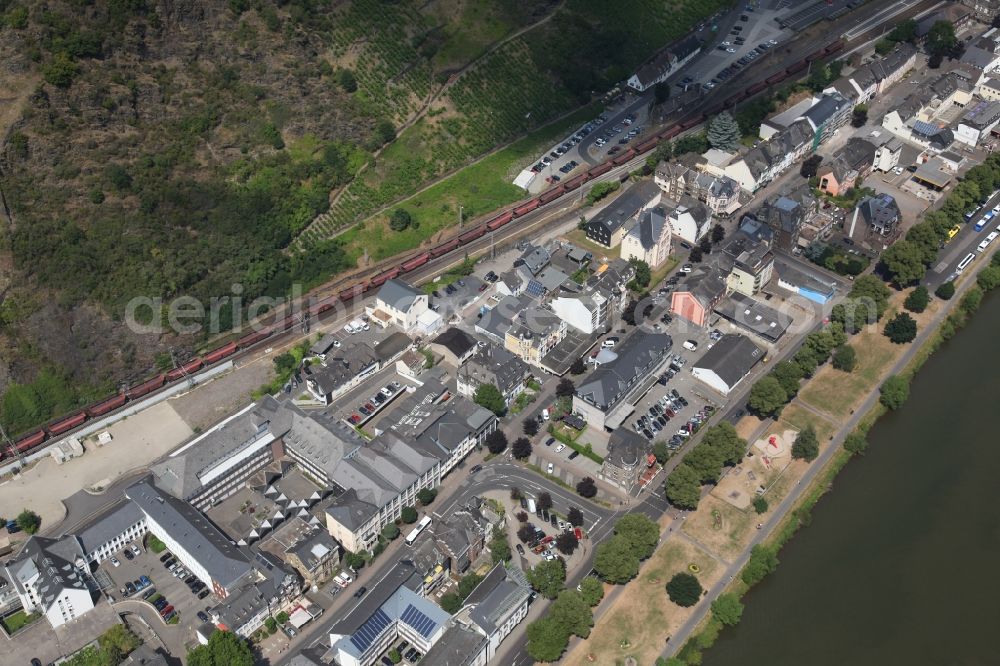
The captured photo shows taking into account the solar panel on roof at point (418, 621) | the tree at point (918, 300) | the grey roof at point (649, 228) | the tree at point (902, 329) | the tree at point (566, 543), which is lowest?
the solar panel on roof at point (418, 621)

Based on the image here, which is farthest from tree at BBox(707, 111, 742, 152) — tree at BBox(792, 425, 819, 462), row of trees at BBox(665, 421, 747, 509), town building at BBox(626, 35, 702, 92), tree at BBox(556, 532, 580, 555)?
tree at BBox(556, 532, 580, 555)

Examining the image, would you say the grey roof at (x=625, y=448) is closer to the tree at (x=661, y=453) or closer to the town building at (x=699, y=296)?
the tree at (x=661, y=453)

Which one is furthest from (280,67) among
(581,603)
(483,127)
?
(581,603)

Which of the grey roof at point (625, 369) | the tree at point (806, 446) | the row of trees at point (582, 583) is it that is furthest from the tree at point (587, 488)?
the tree at point (806, 446)

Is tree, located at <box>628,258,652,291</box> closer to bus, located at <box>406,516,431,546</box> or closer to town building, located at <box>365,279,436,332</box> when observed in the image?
town building, located at <box>365,279,436,332</box>

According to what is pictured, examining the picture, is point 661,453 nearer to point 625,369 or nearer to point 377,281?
point 625,369

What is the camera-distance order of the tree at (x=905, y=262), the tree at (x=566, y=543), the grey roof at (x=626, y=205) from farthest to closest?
the grey roof at (x=626, y=205) < the tree at (x=905, y=262) < the tree at (x=566, y=543)

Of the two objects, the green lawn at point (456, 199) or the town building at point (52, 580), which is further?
the green lawn at point (456, 199)

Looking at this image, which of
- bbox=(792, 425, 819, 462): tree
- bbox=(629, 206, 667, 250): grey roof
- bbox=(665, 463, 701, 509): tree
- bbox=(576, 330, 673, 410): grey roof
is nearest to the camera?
bbox=(665, 463, 701, 509): tree
